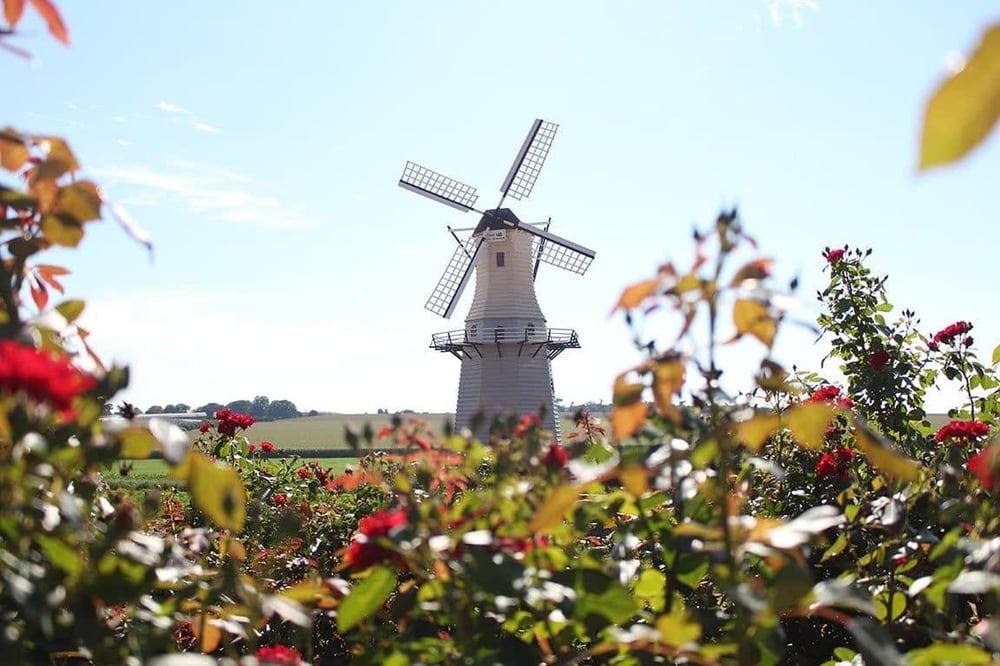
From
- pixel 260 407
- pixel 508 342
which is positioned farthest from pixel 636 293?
pixel 260 407

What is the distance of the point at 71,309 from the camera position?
56.9 inches

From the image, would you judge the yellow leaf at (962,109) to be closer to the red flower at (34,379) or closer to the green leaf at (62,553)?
the red flower at (34,379)

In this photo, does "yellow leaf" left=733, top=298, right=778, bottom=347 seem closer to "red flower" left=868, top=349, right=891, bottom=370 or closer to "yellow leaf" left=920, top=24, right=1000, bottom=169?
"yellow leaf" left=920, top=24, right=1000, bottom=169

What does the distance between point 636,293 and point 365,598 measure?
640 mm

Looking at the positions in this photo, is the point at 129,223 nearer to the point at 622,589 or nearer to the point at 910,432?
the point at 622,589

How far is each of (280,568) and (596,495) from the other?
1531 millimetres

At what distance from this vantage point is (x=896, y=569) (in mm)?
1812

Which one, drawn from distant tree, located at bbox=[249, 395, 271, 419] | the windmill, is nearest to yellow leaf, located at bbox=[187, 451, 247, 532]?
the windmill

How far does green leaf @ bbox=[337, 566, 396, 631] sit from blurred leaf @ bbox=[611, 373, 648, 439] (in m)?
0.44

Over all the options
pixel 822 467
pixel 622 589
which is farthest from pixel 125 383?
pixel 822 467

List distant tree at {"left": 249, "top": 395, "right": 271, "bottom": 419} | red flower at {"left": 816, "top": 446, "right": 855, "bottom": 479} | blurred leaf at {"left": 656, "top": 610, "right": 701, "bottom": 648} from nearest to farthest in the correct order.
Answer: blurred leaf at {"left": 656, "top": 610, "right": 701, "bottom": 648}, red flower at {"left": 816, "top": 446, "right": 855, "bottom": 479}, distant tree at {"left": 249, "top": 395, "right": 271, "bottom": 419}

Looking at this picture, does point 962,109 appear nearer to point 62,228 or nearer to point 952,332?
point 62,228

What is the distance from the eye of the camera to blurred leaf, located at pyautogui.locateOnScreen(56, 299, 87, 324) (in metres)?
1.44

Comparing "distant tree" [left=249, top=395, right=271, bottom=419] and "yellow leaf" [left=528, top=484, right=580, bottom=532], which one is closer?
"yellow leaf" [left=528, top=484, right=580, bottom=532]
